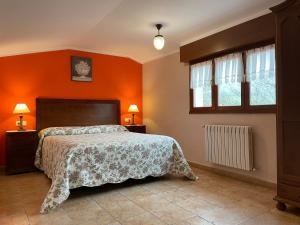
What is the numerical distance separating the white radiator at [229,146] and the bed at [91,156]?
0.59m

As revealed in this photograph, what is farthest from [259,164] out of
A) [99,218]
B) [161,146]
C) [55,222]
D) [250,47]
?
[55,222]

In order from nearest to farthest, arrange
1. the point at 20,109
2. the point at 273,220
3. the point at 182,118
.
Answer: the point at 273,220, the point at 20,109, the point at 182,118

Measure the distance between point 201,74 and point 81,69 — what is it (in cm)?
241

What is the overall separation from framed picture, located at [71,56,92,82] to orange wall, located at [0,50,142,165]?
80 mm

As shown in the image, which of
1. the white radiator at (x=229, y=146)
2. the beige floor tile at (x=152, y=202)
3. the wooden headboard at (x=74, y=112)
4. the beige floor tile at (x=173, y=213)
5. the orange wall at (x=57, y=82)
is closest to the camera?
the beige floor tile at (x=173, y=213)

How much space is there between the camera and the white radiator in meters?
3.34

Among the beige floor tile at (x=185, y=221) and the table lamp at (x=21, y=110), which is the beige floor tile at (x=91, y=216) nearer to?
the beige floor tile at (x=185, y=221)

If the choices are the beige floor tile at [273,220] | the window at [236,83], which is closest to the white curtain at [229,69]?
the window at [236,83]

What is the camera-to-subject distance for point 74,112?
4.79 m

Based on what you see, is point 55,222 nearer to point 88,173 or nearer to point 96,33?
point 88,173

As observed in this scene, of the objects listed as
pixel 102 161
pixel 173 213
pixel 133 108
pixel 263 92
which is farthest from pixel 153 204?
pixel 133 108

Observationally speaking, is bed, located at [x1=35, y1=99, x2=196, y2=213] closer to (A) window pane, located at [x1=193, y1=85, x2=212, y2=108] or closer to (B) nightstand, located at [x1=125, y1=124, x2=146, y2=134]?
(B) nightstand, located at [x1=125, y1=124, x2=146, y2=134]

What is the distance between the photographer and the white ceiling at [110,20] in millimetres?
2582

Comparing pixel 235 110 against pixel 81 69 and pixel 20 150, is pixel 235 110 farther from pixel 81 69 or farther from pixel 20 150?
pixel 20 150
